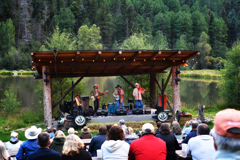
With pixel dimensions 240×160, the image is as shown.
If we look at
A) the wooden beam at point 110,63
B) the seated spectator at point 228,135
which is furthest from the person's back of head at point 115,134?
the wooden beam at point 110,63

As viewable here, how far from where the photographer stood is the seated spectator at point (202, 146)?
12.7 feet

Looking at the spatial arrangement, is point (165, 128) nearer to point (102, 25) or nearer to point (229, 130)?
point (229, 130)

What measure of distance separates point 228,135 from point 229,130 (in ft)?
0.11

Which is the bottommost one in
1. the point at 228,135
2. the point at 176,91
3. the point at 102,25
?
the point at 176,91

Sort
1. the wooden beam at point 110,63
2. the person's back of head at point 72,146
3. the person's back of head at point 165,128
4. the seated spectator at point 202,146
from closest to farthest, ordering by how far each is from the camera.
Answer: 1. the person's back of head at point 72,146
2. the seated spectator at point 202,146
3. the person's back of head at point 165,128
4. the wooden beam at point 110,63

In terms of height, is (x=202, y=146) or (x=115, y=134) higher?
(x=115, y=134)

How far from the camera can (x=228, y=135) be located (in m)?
1.59

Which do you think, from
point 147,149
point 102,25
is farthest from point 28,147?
point 102,25

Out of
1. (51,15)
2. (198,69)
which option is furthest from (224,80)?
(51,15)

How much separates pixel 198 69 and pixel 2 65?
44157mm

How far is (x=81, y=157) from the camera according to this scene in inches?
141

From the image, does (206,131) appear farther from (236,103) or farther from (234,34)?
(234,34)

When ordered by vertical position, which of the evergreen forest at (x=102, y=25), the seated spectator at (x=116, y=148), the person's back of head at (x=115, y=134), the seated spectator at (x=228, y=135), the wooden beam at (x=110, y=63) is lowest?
the seated spectator at (x=116, y=148)

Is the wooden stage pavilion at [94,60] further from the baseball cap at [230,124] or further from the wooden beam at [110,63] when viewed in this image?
the baseball cap at [230,124]
